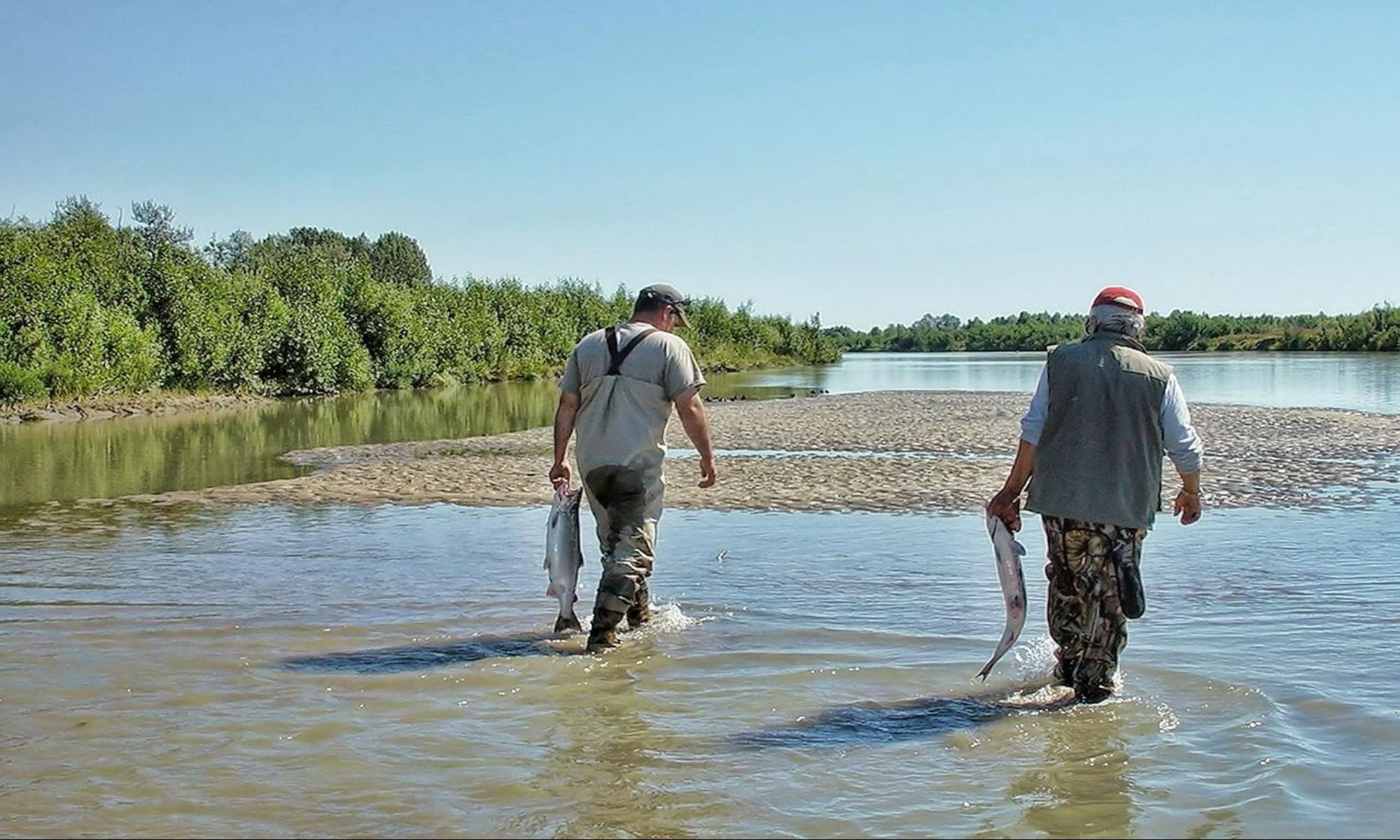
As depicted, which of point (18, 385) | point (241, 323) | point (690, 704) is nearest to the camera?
point (690, 704)

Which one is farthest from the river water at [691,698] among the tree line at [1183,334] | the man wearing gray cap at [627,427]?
the tree line at [1183,334]

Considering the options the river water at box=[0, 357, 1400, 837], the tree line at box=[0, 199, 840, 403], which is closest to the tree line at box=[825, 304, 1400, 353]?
the tree line at box=[0, 199, 840, 403]

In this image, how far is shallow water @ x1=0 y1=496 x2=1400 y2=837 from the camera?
190 inches

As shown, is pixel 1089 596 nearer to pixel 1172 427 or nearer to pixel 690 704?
pixel 1172 427

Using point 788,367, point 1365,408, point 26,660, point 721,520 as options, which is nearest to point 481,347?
point 788,367

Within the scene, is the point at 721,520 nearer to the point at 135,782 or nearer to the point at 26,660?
the point at 26,660

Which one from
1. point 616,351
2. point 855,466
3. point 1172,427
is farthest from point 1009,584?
point 855,466

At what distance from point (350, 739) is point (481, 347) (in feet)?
195

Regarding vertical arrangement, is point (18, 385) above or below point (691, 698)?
above

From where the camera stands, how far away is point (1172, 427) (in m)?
6.09

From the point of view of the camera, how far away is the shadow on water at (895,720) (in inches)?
226

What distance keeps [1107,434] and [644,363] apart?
2649mm

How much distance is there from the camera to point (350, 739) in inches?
224

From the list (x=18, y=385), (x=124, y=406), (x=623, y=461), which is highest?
(x=18, y=385)
